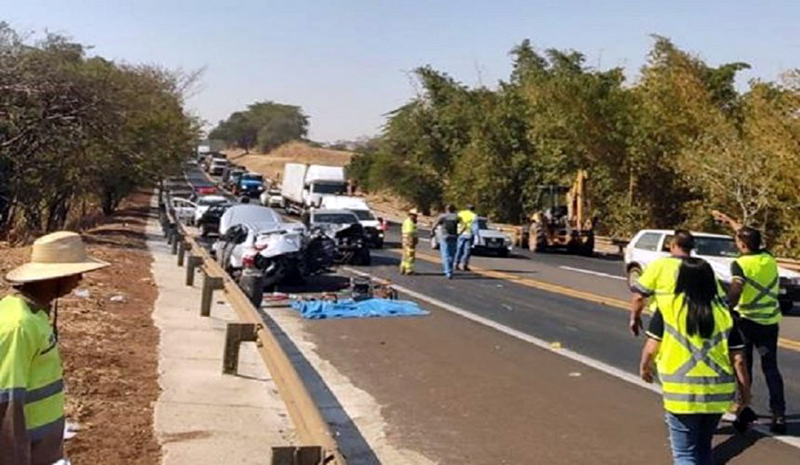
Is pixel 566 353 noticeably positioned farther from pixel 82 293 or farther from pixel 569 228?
pixel 569 228

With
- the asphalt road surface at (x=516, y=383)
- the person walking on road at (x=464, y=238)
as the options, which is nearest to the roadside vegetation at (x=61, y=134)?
the person walking on road at (x=464, y=238)

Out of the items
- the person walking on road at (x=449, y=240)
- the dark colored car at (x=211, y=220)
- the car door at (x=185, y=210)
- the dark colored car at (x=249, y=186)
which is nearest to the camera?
the person walking on road at (x=449, y=240)

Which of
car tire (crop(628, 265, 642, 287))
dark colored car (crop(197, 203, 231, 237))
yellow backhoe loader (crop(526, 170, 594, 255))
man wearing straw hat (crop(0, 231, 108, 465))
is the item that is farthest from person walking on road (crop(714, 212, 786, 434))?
dark colored car (crop(197, 203, 231, 237))

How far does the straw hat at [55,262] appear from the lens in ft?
13.8

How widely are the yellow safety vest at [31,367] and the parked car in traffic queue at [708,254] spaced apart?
1632 cm

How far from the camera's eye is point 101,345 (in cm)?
1148

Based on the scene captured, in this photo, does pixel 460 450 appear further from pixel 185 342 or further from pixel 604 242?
pixel 604 242

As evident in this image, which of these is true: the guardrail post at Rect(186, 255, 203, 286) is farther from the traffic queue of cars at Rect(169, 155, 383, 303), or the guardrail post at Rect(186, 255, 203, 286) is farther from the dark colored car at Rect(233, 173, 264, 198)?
the dark colored car at Rect(233, 173, 264, 198)

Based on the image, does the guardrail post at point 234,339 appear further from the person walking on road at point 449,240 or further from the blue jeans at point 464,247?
the blue jeans at point 464,247

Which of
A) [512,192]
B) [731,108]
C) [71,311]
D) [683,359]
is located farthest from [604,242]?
[683,359]

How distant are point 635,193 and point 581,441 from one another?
120 feet

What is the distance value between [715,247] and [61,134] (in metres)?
17.9

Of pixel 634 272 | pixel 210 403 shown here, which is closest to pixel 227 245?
pixel 634 272

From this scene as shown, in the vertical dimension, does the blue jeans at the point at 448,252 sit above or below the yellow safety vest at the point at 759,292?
below
